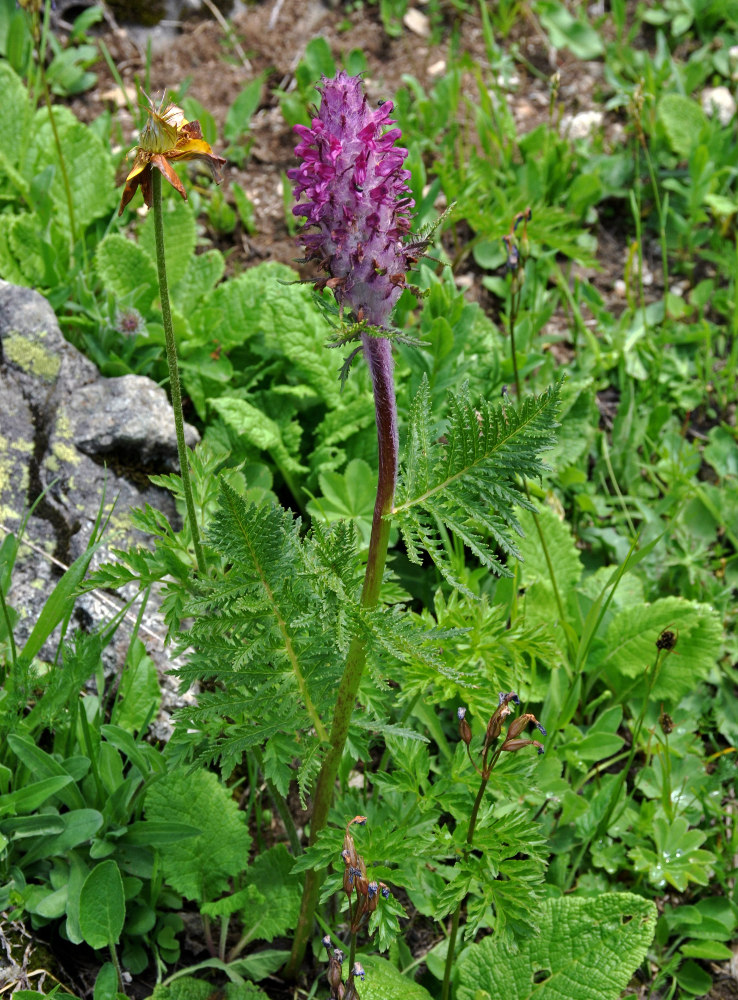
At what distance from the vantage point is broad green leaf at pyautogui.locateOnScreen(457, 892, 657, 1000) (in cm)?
220

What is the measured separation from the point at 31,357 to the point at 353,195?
1.93 metres

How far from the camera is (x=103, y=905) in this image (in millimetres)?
2168

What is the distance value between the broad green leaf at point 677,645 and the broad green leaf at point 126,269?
1.99 metres

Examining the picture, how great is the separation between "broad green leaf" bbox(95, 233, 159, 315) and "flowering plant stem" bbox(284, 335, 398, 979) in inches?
76.9

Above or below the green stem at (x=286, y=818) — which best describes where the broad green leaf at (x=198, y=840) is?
below

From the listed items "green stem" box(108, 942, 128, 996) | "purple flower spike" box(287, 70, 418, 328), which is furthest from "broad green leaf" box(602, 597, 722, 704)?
"purple flower spike" box(287, 70, 418, 328)

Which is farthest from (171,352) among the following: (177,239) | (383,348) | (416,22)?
(416,22)

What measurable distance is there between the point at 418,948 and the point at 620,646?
107 centimetres

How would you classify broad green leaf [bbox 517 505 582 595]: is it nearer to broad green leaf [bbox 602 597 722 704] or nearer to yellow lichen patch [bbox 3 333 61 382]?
broad green leaf [bbox 602 597 722 704]

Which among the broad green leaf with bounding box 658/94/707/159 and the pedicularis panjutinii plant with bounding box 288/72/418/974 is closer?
the pedicularis panjutinii plant with bounding box 288/72/418/974

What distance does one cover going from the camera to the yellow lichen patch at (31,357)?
10.1 ft

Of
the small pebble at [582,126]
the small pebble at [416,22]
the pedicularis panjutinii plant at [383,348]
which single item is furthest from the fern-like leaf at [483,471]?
the small pebble at [416,22]

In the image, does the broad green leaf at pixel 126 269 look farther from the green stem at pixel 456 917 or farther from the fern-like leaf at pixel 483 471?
the green stem at pixel 456 917

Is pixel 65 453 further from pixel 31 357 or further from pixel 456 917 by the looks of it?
pixel 456 917
